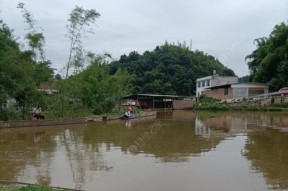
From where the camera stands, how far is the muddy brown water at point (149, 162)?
8.45 meters

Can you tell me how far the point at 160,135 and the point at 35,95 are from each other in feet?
30.9

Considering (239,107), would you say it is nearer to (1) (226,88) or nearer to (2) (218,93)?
(1) (226,88)

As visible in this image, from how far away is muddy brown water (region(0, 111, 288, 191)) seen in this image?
8.45 m

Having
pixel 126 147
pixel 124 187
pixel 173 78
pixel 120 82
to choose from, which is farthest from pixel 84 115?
pixel 173 78

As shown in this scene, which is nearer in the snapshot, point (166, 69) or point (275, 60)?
point (275, 60)

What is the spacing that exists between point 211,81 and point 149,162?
4966cm

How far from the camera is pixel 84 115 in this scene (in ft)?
94.1

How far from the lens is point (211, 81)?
59.5 m

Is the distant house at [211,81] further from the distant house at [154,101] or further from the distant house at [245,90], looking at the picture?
the distant house at [154,101]

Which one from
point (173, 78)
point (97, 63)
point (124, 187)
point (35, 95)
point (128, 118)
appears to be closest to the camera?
point (124, 187)

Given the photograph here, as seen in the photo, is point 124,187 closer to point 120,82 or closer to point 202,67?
point 120,82

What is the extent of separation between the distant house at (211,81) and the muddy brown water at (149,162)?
4262cm

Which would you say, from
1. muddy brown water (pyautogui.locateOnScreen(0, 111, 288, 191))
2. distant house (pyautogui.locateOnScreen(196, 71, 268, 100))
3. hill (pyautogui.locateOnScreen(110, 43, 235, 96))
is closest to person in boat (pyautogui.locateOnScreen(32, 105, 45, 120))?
muddy brown water (pyautogui.locateOnScreen(0, 111, 288, 191))

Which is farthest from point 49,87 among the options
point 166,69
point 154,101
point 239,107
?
point 166,69
